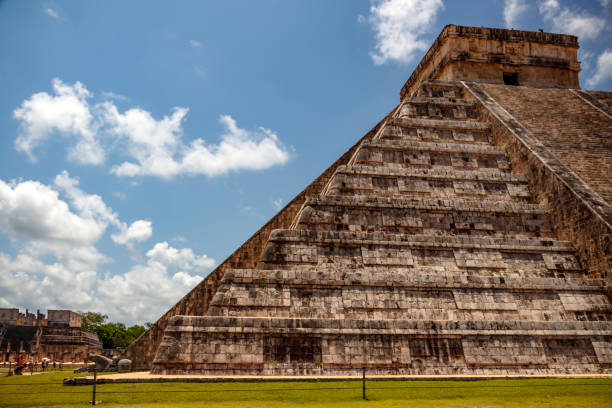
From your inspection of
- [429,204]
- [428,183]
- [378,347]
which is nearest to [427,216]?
[429,204]

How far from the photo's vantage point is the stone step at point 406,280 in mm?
9430

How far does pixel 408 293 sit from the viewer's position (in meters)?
9.70

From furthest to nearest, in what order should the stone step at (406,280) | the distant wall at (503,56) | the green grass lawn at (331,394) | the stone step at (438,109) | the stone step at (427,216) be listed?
the distant wall at (503,56) → the stone step at (438,109) → the stone step at (427,216) → the stone step at (406,280) → the green grass lawn at (331,394)

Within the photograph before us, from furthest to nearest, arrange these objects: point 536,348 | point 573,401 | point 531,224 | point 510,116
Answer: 1. point 510,116
2. point 531,224
3. point 536,348
4. point 573,401

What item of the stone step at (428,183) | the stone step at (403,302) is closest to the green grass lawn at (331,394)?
the stone step at (403,302)

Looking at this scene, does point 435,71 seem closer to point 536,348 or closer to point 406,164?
point 406,164

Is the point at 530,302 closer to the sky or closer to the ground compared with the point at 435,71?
closer to the ground

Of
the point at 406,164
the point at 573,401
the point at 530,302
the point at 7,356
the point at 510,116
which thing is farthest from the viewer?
the point at 7,356

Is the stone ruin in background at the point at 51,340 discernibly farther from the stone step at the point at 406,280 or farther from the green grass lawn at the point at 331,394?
the green grass lawn at the point at 331,394

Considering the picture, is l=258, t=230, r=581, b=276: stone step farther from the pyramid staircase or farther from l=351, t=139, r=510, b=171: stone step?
l=351, t=139, r=510, b=171: stone step

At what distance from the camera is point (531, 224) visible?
461 inches

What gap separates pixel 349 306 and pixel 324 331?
3.08ft

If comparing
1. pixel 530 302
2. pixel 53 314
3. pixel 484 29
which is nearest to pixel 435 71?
pixel 484 29

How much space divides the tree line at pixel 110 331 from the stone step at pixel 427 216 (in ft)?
166
